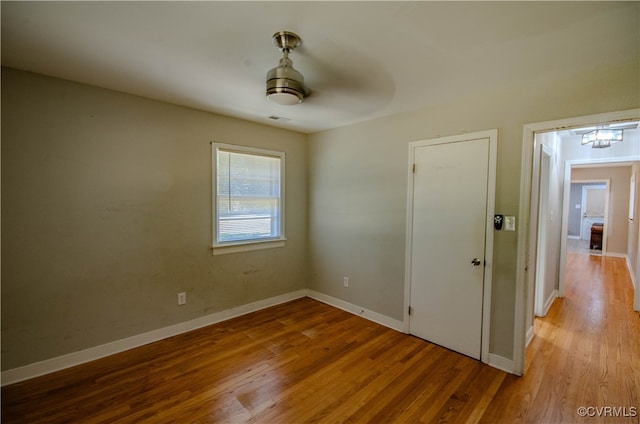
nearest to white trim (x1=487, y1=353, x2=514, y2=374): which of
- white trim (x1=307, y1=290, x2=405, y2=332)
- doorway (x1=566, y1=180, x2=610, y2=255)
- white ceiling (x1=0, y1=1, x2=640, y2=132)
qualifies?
white trim (x1=307, y1=290, x2=405, y2=332)

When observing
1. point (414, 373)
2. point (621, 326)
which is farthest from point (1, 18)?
point (621, 326)

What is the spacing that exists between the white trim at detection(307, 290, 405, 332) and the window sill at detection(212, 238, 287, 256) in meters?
0.95

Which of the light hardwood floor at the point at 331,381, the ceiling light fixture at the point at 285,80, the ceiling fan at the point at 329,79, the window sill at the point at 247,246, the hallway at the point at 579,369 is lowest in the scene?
the light hardwood floor at the point at 331,381

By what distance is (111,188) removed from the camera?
2.57 meters

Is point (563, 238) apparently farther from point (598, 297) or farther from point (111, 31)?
point (111, 31)

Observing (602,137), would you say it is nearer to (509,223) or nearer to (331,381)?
(509,223)

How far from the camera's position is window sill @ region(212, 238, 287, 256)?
3320 mm

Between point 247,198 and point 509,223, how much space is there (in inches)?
112

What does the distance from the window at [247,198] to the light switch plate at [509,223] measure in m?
2.64

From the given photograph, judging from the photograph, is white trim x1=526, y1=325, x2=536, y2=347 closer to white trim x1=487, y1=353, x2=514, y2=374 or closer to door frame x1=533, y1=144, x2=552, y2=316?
door frame x1=533, y1=144, x2=552, y2=316

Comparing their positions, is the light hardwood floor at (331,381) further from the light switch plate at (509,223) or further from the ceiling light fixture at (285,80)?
the ceiling light fixture at (285,80)

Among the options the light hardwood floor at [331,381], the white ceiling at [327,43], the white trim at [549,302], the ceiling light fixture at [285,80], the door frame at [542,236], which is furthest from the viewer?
the white trim at [549,302]

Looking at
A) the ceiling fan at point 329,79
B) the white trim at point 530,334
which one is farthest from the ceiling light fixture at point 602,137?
the ceiling fan at point 329,79

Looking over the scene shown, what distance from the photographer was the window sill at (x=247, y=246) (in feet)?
10.9
